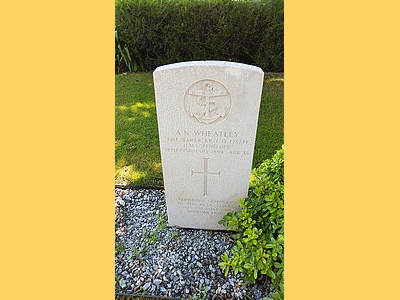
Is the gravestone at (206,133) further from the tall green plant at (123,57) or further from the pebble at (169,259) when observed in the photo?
the tall green plant at (123,57)

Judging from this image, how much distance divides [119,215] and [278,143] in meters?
2.85

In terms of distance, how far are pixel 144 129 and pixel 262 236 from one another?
319cm

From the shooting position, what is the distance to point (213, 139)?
250cm

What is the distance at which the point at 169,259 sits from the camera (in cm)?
271

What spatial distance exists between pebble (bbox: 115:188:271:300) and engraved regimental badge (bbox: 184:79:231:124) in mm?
1447

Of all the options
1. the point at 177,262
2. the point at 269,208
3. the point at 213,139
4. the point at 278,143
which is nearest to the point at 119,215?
the point at 177,262

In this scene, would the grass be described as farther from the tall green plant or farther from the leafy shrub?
the leafy shrub

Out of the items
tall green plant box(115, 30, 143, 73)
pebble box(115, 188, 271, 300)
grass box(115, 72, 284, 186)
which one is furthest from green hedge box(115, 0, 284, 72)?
pebble box(115, 188, 271, 300)

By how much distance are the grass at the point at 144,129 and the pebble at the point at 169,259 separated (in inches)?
25.6

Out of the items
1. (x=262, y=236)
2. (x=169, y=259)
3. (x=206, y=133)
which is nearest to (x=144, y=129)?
(x=206, y=133)

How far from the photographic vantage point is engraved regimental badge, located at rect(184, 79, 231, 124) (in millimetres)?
2266

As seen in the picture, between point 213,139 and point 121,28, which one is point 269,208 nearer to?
point 213,139

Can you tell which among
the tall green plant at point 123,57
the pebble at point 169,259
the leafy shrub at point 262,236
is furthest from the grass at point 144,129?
the leafy shrub at point 262,236

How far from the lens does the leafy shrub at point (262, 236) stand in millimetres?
2223
